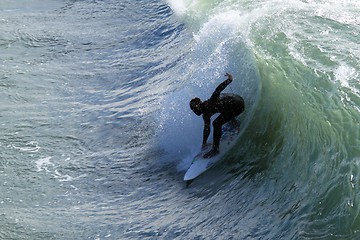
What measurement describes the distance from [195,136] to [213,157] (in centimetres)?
143

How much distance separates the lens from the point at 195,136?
40.5ft

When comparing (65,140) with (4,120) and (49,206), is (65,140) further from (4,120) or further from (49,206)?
(49,206)

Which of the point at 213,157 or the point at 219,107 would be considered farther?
the point at 213,157

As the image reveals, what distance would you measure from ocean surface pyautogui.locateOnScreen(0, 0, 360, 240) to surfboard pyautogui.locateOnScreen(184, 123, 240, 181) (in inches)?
5.2

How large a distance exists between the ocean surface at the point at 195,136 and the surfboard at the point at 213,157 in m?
0.13

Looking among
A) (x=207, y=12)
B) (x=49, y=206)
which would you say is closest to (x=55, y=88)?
(x=207, y=12)

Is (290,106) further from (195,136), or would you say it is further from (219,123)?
(195,136)

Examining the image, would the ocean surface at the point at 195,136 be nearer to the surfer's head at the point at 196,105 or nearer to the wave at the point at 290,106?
the wave at the point at 290,106

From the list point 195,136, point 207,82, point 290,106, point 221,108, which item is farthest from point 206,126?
point 207,82

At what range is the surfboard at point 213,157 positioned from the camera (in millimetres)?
10883

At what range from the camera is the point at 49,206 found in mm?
10570

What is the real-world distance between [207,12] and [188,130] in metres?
7.00

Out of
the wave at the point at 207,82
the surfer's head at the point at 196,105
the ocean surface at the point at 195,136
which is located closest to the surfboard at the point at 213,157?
the ocean surface at the point at 195,136

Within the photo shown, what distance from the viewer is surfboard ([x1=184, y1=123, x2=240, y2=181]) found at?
10.9 metres
